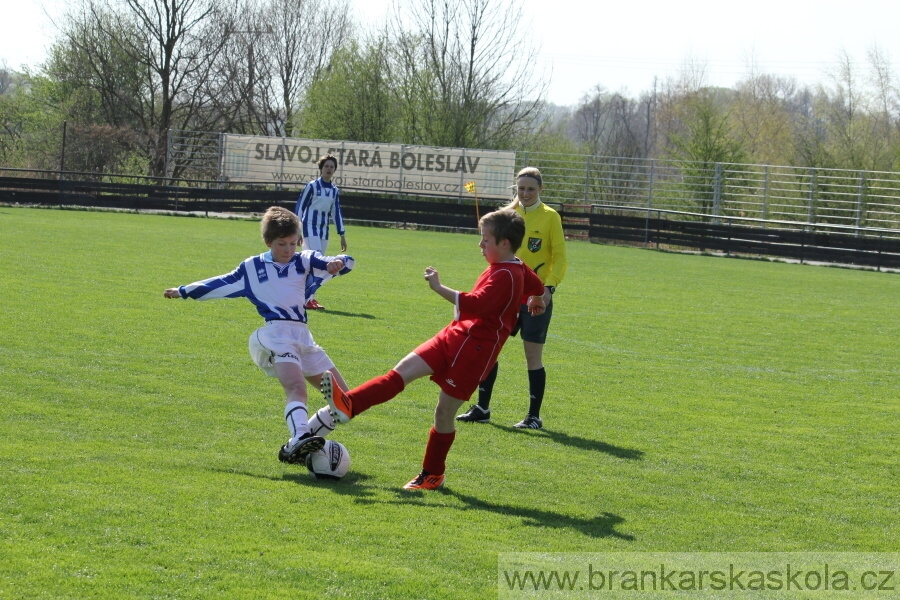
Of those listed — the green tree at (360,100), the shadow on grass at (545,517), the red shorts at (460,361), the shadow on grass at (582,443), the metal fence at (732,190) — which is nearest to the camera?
the shadow on grass at (545,517)

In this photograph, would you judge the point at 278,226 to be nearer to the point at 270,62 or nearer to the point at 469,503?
the point at 469,503

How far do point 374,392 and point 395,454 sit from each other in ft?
3.18

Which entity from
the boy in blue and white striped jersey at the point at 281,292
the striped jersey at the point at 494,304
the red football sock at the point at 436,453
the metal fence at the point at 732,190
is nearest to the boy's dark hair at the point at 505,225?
the striped jersey at the point at 494,304

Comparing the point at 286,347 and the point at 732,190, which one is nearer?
the point at 286,347

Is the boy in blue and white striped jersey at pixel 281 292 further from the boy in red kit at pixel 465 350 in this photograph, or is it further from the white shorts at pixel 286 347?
the boy in red kit at pixel 465 350

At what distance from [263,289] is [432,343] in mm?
1069

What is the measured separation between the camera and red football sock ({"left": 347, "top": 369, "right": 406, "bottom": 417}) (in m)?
5.37

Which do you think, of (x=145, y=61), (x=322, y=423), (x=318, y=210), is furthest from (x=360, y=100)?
(x=322, y=423)

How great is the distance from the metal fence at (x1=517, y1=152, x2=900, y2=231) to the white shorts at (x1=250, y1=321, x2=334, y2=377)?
2992 cm

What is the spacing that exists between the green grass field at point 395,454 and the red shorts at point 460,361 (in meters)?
0.58

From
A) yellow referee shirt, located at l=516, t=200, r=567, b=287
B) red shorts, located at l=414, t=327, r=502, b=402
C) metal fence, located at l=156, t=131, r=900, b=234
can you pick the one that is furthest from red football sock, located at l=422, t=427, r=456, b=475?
metal fence, located at l=156, t=131, r=900, b=234

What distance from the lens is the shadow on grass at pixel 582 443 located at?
6578mm

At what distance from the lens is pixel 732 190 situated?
3878 centimetres

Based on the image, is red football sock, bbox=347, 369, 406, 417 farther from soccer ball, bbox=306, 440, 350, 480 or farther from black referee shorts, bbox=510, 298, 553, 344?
black referee shorts, bbox=510, 298, 553, 344
